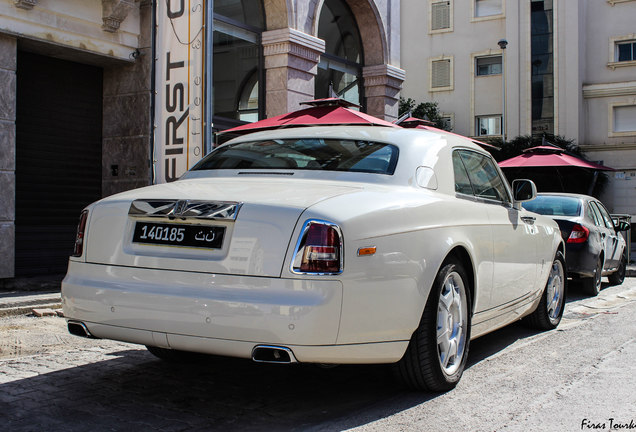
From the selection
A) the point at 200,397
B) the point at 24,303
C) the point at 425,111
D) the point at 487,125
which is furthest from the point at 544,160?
the point at 487,125

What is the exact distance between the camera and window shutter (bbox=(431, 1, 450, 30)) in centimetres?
3503

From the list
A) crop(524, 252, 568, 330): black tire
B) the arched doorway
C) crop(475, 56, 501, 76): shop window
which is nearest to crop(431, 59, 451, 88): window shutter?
Answer: crop(475, 56, 501, 76): shop window

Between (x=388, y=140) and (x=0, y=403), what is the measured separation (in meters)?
2.72

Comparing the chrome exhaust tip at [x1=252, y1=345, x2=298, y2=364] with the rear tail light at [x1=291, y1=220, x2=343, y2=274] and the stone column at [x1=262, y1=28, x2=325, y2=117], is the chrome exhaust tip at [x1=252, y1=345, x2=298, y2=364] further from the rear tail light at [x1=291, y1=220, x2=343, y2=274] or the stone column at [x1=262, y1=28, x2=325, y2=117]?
the stone column at [x1=262, y1=28, x2=325, y2=117]

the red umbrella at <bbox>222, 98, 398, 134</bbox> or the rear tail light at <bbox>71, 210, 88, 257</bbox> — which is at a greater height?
the red umbrella at <bbox>222, 98, 398, 134</bbox>

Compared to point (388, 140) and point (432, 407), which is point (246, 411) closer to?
point (432, 407)

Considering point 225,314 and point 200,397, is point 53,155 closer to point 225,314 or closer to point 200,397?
point 200,397

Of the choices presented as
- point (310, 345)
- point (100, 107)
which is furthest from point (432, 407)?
point (100, 107)

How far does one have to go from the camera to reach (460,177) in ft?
15.8

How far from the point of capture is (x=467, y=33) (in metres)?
34.5

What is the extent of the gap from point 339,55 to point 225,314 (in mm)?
12521

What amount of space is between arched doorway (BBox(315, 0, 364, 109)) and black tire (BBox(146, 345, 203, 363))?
32.5 ft

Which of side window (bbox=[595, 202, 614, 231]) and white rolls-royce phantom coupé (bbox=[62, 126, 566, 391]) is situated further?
side window (bbox=[595, 202, 614, 231])

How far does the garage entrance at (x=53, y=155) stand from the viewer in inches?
373
